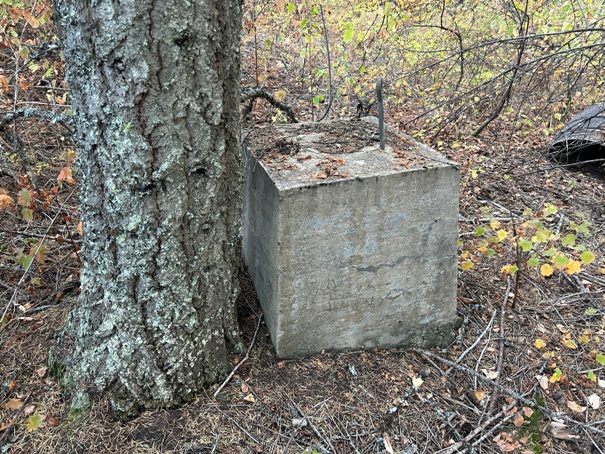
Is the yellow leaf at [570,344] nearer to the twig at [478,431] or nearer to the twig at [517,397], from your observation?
the twig at [517,397]

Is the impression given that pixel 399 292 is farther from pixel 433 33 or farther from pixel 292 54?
pixel 433 33

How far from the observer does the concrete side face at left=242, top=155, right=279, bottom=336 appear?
221 cm

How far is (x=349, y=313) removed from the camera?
243 cm

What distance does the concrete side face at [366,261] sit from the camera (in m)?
2.17

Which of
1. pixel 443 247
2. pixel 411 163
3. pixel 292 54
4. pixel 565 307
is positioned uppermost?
pixel 292 54

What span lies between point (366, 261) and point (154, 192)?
112 cm

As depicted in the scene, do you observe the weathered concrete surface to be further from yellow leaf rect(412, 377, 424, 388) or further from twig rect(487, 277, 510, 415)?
twig rect(487, 277, 510, 415)

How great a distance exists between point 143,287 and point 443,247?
61.0 inches

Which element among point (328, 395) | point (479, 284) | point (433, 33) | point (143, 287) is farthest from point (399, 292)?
point (433, 33)

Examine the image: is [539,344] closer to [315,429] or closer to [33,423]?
[315,429]

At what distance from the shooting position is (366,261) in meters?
2.34

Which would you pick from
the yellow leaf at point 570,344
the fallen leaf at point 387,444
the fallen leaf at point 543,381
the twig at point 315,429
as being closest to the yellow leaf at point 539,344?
the yellow leaf at point 570,344

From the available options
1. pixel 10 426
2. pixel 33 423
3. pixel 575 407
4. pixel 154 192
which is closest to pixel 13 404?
Result: pixel 10 426

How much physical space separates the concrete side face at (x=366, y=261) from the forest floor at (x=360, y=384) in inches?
5.9
